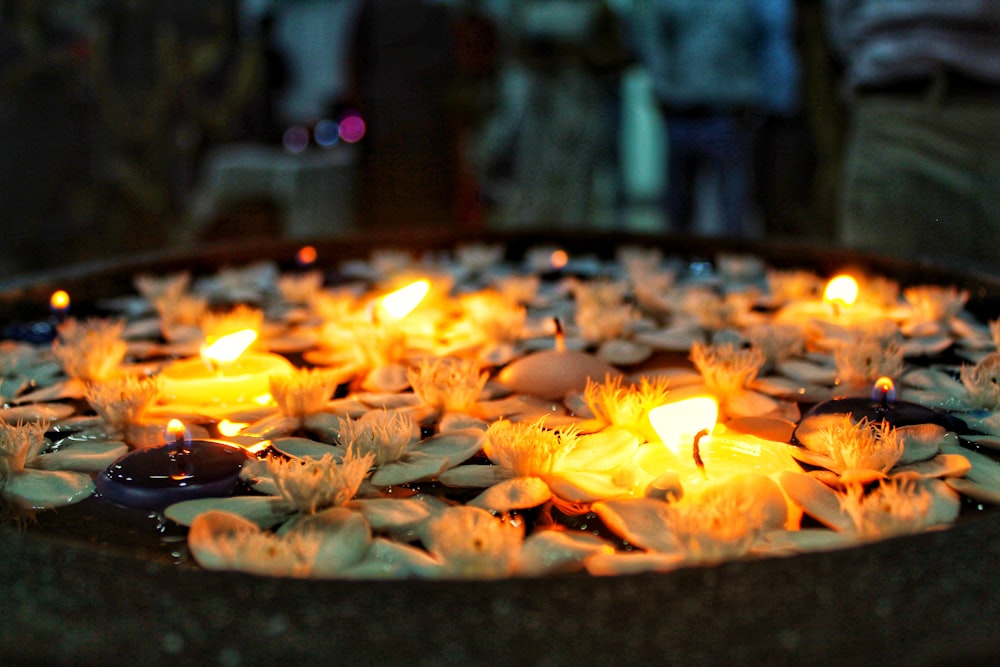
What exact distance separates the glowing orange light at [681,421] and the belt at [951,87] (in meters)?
1.61

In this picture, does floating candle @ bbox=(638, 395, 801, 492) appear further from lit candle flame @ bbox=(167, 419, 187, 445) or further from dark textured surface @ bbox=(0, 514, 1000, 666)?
lit candle flame @ bbox=(167, 419, 187, 445)

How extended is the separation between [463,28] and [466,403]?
4.85 metres

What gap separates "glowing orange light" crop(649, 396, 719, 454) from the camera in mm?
984

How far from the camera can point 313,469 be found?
35.5 inches

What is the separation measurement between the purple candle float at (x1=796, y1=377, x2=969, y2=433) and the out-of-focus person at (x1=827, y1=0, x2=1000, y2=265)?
1.10 meters

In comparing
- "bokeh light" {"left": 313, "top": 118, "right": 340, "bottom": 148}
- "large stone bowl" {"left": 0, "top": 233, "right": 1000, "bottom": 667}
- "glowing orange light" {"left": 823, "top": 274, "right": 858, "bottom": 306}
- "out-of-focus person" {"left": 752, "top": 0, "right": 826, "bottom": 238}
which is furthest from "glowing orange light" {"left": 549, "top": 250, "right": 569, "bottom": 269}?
"bokeh light" {"left": 313, "top": 118, "right": 340, "bottom": 148}

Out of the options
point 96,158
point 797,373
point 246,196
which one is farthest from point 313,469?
point 96,158

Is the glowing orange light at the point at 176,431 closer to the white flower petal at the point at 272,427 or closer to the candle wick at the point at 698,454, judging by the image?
the white flower petal at the point at 272,427

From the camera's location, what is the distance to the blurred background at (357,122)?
4344 mm

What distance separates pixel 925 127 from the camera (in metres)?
2.29

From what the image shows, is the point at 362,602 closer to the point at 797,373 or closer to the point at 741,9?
the point at 797,373

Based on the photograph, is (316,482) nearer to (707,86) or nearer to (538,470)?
(538,470)

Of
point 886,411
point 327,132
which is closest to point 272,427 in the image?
point 886,411

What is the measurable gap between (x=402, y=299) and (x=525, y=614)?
847mm
